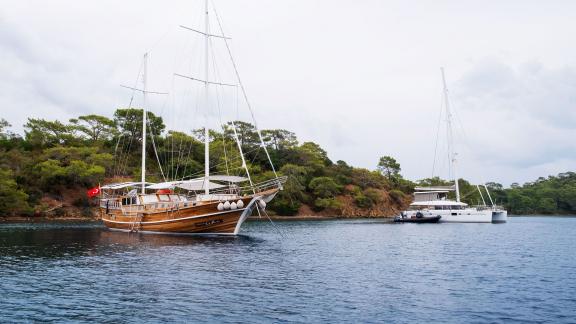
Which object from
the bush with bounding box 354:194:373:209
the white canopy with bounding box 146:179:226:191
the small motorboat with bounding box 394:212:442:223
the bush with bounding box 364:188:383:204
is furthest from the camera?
the bush with bounding box 364:188:383:204

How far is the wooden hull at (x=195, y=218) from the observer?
4084 cm

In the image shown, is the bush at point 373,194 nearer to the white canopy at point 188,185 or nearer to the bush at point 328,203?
the bush at point 328,203

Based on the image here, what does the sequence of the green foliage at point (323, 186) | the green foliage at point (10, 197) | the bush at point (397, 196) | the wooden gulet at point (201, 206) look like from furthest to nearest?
the bush at point (397, 196) < the green foliage at point (323, 186) < the green foliage at point (10, 197) < the wooden gulet at point (201, 206)

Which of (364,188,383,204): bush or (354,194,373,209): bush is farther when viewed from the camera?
(364,188,383,204): bush

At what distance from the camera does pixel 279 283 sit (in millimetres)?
21984

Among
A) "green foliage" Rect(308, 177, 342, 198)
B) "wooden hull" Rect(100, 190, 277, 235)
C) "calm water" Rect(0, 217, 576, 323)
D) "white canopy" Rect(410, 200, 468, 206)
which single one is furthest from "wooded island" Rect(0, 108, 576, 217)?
"calm water" Rect(0, 217, 576, 323)

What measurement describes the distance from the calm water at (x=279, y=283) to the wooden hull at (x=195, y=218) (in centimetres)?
416

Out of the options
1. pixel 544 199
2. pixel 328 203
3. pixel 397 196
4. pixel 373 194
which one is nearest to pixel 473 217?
pixel 328 203

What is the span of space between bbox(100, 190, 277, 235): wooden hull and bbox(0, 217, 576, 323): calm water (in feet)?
13.6

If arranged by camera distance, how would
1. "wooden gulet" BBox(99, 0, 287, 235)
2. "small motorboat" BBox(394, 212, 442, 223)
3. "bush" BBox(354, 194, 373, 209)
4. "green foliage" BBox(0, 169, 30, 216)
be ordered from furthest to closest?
1. "bush" BBox(354, 194, 373, 209)
2. "small motorboat" BBox(394, 212, 442, 223)
3. "green foliage" BBox(0, 169, 30, 216)
4. "wooden gulet" BBox(99, 0, 287, 235)

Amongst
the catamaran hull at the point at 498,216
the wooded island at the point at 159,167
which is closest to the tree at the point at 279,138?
the wooded island at the point at 159,167

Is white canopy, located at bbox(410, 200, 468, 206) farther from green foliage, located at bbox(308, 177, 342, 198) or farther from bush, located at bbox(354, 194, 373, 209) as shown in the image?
bush, located at bbox(354, 194, 373, 209)

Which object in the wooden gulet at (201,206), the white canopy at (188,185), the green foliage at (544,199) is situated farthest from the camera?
the green foliage at (544,199)

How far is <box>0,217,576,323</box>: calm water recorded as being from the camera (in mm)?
16672
